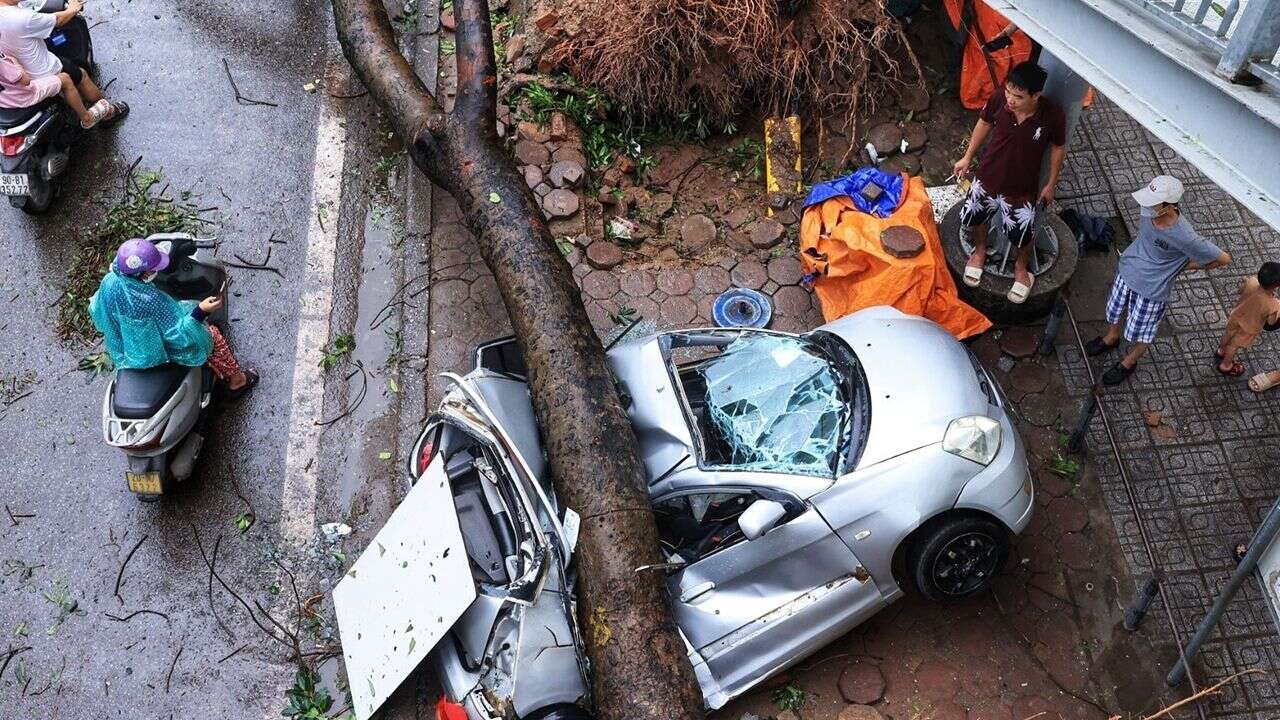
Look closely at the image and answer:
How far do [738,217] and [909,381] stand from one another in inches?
105

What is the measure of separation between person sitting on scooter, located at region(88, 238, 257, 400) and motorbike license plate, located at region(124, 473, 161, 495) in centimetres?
66

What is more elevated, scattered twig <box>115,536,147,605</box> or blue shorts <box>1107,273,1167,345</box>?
blue shorts <box>1107,273,1167,345</box>

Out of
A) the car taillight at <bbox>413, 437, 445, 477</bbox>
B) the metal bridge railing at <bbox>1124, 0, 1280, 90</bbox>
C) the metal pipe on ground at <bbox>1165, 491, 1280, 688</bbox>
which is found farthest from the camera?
the car taillight at <bbox>413, 437, 445, 477</bbox>

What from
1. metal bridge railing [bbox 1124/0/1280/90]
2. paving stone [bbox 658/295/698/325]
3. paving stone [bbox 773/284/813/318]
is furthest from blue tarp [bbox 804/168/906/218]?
metal bridge railing [bbox 1124/0/1280/90]

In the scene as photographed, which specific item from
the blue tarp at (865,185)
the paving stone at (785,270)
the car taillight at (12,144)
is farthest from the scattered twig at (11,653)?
the blue tarp at (865,185)

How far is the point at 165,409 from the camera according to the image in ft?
19.5

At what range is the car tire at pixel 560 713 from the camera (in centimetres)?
483

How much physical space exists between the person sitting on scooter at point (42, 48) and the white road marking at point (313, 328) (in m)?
1.79

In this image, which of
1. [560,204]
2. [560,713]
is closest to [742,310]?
[560,204]

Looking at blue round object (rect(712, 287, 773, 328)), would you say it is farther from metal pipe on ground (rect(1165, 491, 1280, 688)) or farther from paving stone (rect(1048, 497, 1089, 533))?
metal pipe on ground (rect(1165, 491, 1280, 688))

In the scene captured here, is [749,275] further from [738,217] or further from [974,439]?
[974,439]

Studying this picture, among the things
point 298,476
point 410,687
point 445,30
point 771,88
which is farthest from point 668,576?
point 445,30

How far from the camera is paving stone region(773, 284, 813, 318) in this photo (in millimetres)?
7098

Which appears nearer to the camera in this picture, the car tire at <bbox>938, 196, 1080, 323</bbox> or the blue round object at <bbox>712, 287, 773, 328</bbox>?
the car tire at <bbox>938, 196, 1080, 323</bbox>
